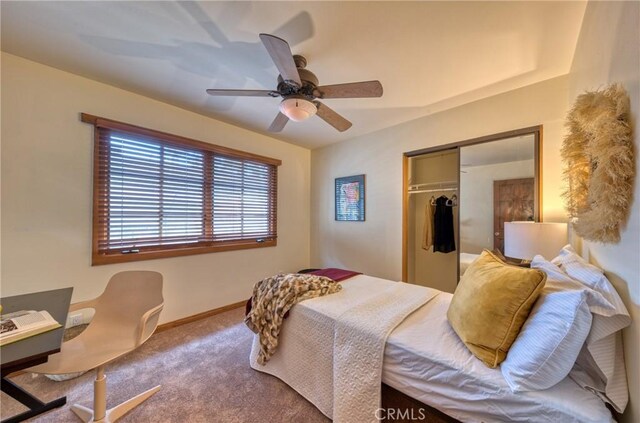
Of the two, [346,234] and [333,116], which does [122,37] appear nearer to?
[333,116]

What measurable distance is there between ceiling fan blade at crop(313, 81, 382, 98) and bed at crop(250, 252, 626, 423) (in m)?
1.52

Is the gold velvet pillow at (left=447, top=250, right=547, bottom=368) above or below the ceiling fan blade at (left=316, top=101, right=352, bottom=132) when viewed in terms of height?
below

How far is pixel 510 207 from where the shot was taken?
8.04 feet

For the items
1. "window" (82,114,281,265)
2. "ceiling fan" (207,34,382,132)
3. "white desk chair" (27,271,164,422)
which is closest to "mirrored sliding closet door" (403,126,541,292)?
"ceiling fan" (207,34,382,132)

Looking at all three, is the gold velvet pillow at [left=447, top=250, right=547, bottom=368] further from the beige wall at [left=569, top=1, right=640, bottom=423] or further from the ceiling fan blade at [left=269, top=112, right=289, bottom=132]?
the ceiling fan blade at [left=269, top=112, right=289, bottom=132]

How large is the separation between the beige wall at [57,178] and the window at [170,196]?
11 cm

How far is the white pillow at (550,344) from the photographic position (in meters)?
0.92

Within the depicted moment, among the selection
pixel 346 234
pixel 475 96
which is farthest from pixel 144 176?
pixel 475 96

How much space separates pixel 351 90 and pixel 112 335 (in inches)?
92.1

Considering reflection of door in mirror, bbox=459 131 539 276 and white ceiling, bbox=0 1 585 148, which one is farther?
reflection of door in mirror, bbox=459 131 539 276

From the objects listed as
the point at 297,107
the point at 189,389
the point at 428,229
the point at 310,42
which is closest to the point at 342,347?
the point at 189,389

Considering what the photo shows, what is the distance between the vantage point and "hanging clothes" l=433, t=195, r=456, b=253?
319 centimetres

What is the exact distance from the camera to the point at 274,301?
6.08 ft

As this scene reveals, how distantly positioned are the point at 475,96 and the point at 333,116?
1562mm
